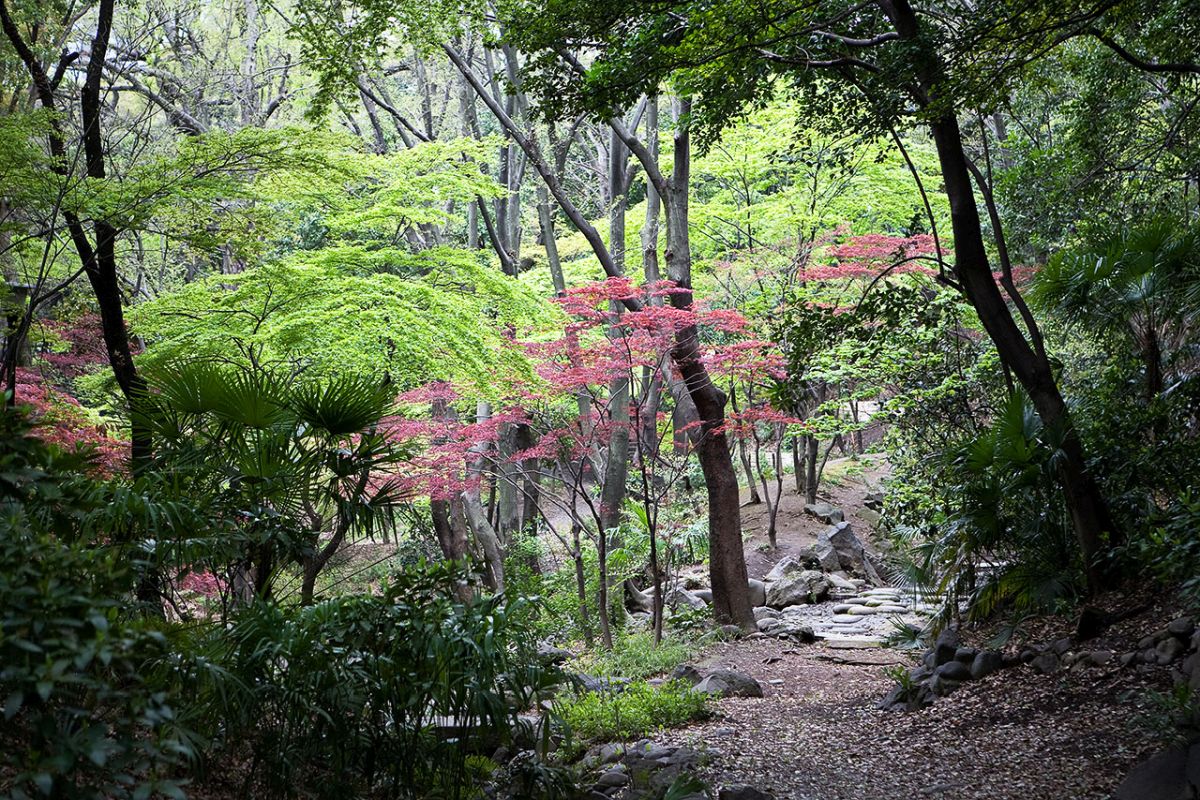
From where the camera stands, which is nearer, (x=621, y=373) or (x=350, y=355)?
(x=350, y=355)

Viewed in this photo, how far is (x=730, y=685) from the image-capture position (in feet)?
27.2

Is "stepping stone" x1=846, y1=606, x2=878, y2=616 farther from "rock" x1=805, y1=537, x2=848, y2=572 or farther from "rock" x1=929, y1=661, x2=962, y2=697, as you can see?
"rock" x1=929, y1=661, x2=962, y2=697

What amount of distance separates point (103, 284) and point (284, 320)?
5.26 ft

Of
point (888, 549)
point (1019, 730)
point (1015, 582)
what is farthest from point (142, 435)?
point (888, 549)

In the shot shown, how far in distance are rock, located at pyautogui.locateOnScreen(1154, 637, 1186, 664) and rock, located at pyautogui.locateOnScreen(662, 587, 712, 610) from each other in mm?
7192

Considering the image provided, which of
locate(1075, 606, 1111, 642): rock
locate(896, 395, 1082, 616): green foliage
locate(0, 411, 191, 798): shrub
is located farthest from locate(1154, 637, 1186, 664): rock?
locate(0, 411, 191, 798): shrub

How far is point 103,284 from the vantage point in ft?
23.8

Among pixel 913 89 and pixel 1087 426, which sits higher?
pixel 913 89

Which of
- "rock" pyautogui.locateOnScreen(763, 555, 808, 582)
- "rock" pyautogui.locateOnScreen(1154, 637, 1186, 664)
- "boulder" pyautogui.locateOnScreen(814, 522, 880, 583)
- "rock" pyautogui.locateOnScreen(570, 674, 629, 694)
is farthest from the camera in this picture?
"boulder" pyautogui.locateOnScreen(814, 522, 880, 583)

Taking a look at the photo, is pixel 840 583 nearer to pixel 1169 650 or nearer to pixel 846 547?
pixel 846 547

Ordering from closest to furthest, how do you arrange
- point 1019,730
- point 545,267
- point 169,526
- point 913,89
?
point 169,526 < point 1019,730 < point 913,89 < point 545,267

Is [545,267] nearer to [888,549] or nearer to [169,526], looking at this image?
[888,549]

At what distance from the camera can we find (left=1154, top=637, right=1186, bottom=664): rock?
5.38 metres

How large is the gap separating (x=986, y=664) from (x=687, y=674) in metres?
2.94
